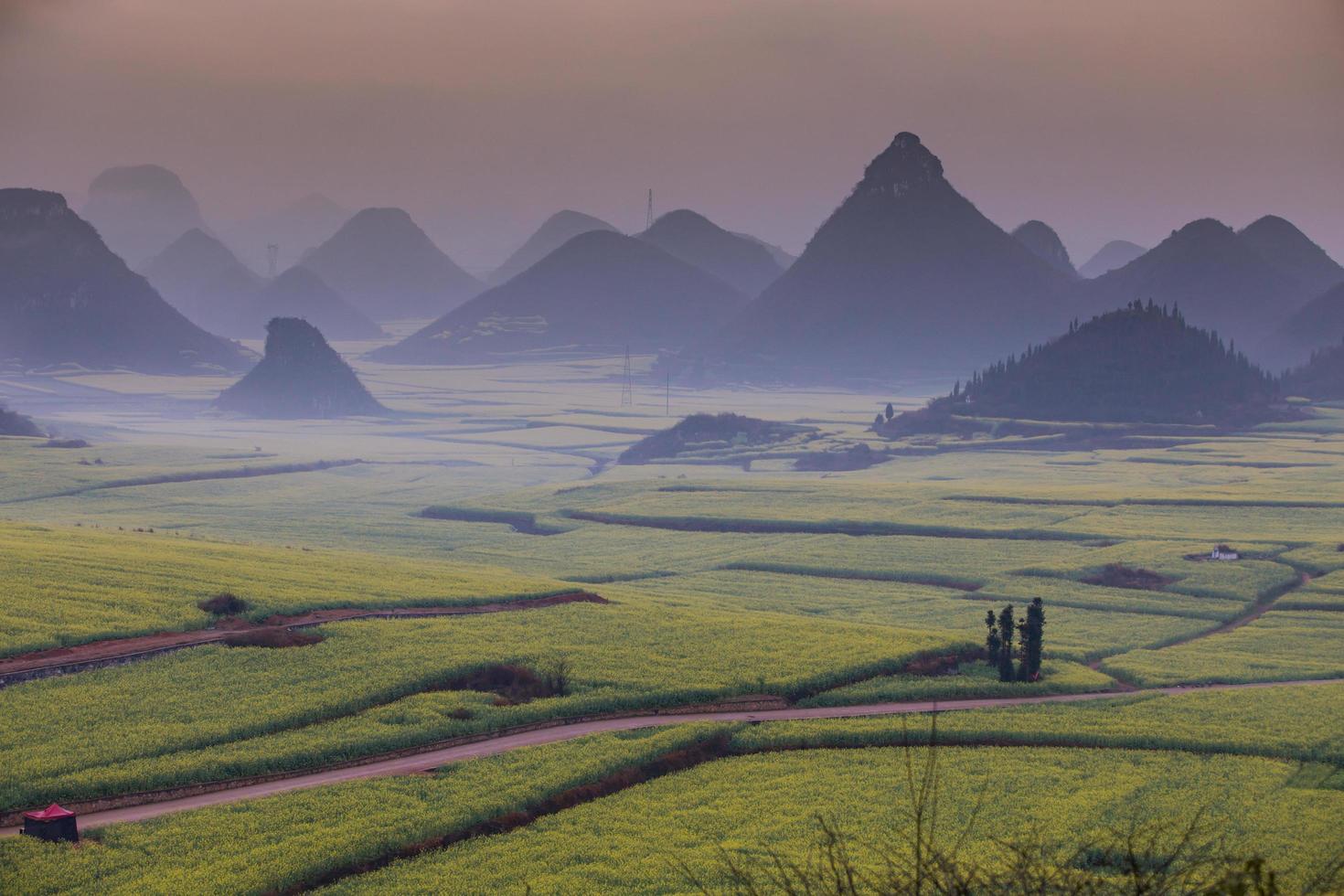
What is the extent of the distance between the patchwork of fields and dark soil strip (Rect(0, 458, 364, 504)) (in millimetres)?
8769

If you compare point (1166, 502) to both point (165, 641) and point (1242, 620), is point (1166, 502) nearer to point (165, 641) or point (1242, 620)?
point (1242, 620)

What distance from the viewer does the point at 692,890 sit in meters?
27.8

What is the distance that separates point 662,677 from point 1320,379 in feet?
542

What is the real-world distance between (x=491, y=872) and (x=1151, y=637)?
34879 millimetres

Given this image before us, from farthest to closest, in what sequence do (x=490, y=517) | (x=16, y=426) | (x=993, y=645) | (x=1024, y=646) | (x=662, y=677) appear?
(x=16, y=426) < (x=490, y=517) < (x=993, y=645) < (x=1024, y=646) < (x=662, y=677)

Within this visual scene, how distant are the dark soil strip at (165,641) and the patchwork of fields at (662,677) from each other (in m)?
0.51

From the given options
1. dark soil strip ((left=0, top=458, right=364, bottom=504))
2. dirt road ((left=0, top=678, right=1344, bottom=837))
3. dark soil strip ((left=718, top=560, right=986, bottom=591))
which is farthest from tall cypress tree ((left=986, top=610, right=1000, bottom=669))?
dark soil strip ((left=0, top=458, right=364, bottom=504))

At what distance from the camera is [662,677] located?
4391 centimetres

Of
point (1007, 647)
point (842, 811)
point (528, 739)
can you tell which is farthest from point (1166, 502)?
point (842, 811)

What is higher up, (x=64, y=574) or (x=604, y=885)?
(x=64, y=574)

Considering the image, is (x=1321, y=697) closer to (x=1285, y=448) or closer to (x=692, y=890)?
(x=692, y=890)

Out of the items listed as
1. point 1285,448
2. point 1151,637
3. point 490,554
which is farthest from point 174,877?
point 1285,448

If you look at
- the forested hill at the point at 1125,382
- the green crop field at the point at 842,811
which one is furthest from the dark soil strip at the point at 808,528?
the forested hill at the point at 1125,382

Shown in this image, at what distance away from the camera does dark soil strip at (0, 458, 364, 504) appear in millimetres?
105912
